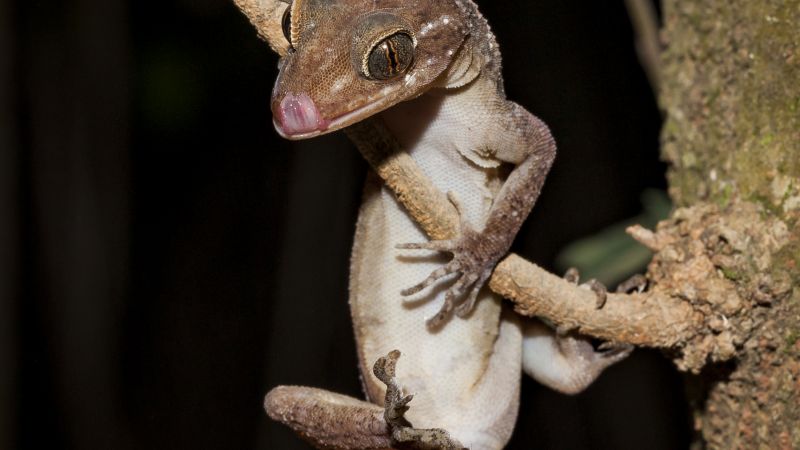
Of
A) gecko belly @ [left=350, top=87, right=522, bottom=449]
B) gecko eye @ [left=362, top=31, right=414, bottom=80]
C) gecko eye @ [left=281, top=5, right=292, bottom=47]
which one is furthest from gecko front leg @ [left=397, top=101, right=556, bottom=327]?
gecko eye @ [left=281, top=5, right=292, bottom=47]

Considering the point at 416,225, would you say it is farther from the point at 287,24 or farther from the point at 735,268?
the point at 735,268

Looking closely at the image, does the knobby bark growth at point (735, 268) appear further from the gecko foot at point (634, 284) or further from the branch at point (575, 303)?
the gecko foot at point (634, 284)

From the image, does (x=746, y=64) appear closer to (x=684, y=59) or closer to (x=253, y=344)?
(x=684, y=59)

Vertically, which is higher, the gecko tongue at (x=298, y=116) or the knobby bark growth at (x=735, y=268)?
the gecko tongue at (x=298, y=116)

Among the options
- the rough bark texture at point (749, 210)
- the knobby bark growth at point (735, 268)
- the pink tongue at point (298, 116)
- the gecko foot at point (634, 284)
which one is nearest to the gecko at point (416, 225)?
the pink tongue at point (298, 116)

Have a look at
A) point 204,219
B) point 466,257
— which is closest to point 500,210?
point 466,257

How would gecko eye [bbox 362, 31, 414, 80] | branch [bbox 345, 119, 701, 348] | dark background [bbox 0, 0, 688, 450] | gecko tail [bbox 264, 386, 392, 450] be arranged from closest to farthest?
gecko eye [bbox 362, 31, 414, 80] < branch [bbox 345, 119, 701, 348] < gecko tail [bbox 264, 386, 392, 450] < dark background [bbox 0, 0, 688, 450]

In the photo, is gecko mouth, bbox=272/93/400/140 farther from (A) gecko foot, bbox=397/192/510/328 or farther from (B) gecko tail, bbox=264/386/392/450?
(B) gecko tail, bbox=264/386/392/450
